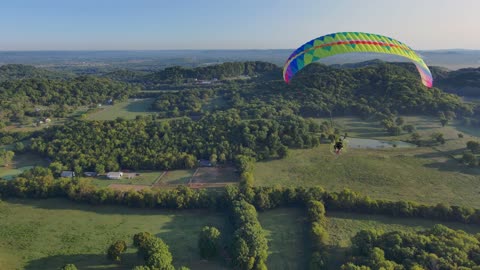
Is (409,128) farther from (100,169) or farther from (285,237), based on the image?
(100,169)

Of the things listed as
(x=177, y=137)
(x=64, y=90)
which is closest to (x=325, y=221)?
(x=177, y=137)

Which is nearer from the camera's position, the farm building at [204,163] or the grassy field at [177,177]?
the grassy field at [177,177]

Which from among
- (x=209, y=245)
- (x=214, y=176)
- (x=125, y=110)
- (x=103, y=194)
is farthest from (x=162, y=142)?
(x=125, y=110)

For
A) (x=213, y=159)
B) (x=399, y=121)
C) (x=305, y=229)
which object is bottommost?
(x=305, y=229)

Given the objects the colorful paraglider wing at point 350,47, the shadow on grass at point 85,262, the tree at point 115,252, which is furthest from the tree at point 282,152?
the tree at point 115,252

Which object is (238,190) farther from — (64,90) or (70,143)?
(64,90)

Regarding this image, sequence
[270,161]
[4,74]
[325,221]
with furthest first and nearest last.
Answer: [4,74]
[270,161]
[325,221]

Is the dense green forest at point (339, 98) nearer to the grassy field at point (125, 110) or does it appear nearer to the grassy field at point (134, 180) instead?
the grassy field at point (125, 110)
